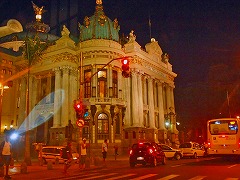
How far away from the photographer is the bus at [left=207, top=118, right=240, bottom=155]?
22.1 m

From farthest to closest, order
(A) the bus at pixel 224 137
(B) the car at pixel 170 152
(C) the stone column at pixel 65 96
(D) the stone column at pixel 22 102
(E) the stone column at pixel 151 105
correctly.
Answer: (E) the stone column at pixel 151 105
(D) the stone column at pixel 22 102
(C) the stone column at pixel 65 96
(B) the car at pixel 170 152
(A) the bus at pixel 224 137

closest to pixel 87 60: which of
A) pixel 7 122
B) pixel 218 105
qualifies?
pixel 7 122

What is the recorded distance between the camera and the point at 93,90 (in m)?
39.4

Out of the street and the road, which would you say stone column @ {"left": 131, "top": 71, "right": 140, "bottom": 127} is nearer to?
the street

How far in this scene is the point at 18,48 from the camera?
55.8m

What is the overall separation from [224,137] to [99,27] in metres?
26.5

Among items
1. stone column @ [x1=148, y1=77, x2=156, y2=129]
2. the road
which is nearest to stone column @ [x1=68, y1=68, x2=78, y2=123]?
stone column @ [x1=148, y1=77, x2=156, y2=129]

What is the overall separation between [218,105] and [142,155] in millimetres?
47848

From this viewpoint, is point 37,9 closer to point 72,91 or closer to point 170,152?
point 72,91

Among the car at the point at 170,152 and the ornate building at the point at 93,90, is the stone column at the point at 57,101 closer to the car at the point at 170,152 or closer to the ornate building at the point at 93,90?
the ornate building at the point at 93,90

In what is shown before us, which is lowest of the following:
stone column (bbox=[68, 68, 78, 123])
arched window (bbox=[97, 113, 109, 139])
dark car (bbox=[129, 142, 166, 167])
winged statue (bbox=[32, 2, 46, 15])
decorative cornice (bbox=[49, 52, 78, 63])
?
dark car (bbox=[129, 142, 166, 167])

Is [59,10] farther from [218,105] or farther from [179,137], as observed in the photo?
[218,105]

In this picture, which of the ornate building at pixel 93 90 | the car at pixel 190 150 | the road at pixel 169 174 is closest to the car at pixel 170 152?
the car at pixel 190 150

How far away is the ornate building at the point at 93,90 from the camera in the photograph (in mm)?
39188
